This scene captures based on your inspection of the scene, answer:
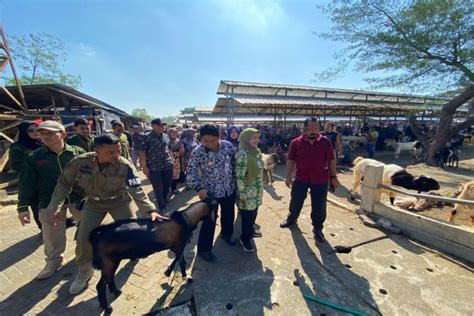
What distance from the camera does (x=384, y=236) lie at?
131 inches

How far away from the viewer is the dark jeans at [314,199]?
3098mm

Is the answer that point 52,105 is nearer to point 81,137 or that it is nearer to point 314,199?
point 81,137

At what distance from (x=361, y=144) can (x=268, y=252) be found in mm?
14008

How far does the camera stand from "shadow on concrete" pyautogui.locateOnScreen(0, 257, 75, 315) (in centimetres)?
198

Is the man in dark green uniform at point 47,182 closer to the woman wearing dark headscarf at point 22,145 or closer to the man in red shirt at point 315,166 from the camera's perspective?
the woman wearing dark headscarf at point 22,145

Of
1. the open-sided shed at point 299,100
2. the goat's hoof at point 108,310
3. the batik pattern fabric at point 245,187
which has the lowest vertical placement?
the goat's hoof at point 108,310

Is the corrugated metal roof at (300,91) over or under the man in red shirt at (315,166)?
over

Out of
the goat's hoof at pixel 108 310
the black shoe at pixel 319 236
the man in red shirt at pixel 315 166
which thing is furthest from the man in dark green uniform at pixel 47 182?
the black shoe at pixel 319 236

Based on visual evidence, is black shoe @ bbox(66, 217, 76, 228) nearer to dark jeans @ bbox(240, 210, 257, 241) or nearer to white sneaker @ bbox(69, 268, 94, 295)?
white sneaker @ bbox(69, 268, 94, 295)

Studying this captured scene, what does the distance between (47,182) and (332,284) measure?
3.47 metres

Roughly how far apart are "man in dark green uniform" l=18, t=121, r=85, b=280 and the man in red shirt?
9.88ft

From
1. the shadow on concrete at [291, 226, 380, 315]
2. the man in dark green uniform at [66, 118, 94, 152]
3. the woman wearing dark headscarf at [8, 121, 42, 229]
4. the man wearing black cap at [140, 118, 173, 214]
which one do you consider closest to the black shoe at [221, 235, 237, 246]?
the shadow on concrete at [291, 226, 380, 315]

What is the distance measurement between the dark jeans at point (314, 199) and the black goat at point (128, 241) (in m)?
1.92

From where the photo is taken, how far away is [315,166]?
9.98 ft
